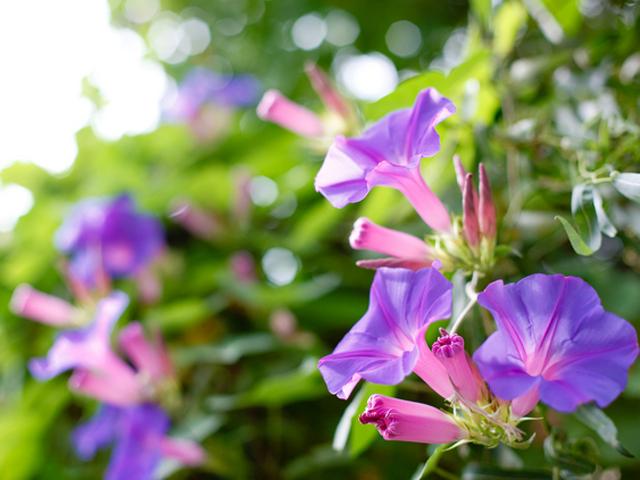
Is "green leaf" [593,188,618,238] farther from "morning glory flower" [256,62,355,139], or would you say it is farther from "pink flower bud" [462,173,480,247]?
"morning glory flower" [256,62,355,139]

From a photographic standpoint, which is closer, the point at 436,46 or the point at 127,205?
the point at 127,205

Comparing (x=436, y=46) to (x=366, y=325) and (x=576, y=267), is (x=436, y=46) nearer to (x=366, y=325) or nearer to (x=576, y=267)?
(x=576, y=267)

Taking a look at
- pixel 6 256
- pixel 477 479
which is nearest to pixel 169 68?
pixel 6 256

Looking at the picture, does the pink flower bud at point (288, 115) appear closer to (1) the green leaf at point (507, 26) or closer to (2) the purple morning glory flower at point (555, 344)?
(1) the green leaf at point (507, 26)

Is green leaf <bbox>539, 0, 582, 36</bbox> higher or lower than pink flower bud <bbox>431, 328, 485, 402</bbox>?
higher

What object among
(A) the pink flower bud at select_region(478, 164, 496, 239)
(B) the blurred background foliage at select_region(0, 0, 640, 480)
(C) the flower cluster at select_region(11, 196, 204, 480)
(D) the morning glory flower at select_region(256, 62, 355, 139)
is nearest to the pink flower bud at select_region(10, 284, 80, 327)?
(C) the flower cluster at select_region(11, 196, 204, 480)
